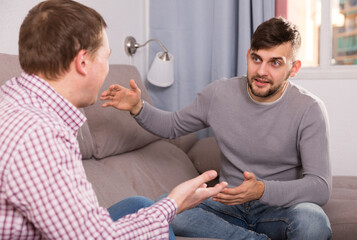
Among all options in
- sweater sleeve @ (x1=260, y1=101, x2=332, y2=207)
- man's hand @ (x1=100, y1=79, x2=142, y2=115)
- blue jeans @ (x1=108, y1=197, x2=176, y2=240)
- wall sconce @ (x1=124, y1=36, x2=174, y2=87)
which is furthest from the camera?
wall sconce @ (x1=124, y1=36, x2=174, y2=87)

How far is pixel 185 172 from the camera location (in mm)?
2166

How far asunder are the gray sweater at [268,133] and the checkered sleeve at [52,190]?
2.96ft

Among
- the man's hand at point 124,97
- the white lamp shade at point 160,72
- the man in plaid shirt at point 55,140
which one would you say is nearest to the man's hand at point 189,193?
the man in plaid shirt at point 55,140

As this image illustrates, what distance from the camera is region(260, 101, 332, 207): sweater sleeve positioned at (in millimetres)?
1543

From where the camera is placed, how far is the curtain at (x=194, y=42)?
2.76 m

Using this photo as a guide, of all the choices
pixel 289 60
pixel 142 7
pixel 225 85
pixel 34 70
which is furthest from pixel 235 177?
pixel 142 7

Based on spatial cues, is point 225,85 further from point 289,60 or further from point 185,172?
point 185,172

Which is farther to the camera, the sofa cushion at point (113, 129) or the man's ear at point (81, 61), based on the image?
the sofa cushion at point (113, 129)

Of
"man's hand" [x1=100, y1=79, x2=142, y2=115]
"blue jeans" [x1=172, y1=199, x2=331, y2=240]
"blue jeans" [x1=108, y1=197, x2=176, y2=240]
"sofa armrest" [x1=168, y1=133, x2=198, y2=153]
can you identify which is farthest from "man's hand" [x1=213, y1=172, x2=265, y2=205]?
"sofa armrest" [x1=168, y1=133, x2=198, y2=153]

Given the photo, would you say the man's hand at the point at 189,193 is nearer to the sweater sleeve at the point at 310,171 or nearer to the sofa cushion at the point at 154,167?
the sweater sleeve at the point at 310,171

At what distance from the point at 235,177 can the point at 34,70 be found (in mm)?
1123

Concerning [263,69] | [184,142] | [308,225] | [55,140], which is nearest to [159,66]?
[184,142]

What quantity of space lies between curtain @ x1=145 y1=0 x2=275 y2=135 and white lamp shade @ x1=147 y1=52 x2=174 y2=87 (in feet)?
0.54

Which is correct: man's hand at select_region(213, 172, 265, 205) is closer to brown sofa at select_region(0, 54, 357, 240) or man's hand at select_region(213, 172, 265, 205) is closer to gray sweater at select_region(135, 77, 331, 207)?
gray sweater at select_region(135, 77, 331, 207)
